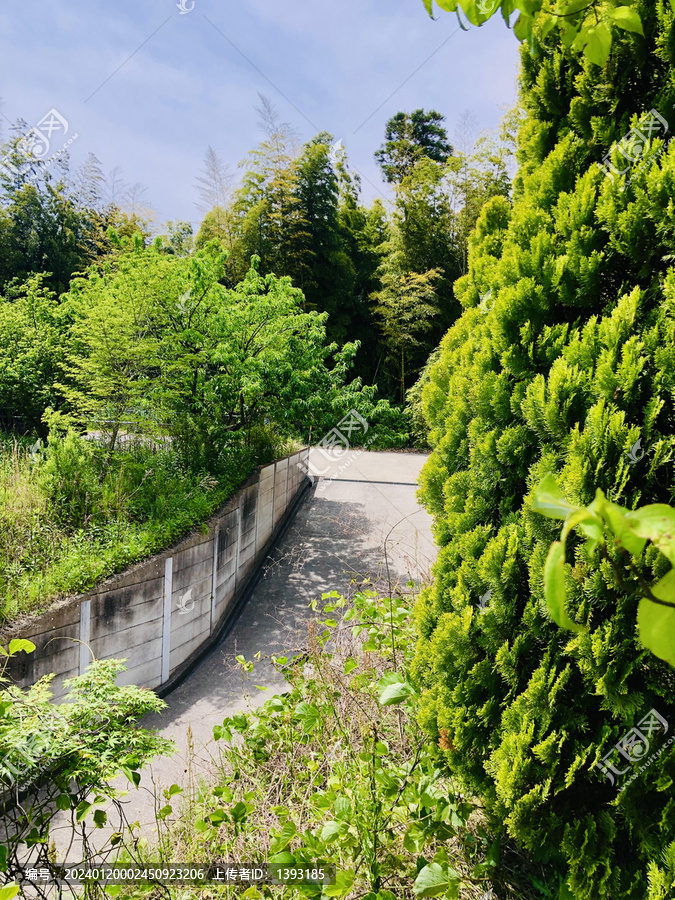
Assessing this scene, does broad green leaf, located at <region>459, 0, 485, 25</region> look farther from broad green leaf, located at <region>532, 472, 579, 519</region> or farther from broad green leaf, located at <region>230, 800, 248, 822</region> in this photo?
broad green leaf, located at <region>230, 800, 248, 822</region>

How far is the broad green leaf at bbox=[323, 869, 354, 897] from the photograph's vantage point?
4.21 ft

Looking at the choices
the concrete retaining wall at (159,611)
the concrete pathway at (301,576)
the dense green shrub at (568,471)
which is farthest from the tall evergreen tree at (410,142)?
the dense green shrub at (568,471)

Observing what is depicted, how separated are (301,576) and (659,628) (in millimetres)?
6974

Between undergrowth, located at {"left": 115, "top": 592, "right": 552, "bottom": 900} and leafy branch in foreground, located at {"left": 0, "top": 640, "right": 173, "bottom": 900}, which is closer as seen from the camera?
leafy branch in foreground, located at {"left": 0, "top": 640, "right": 173, "bottom": 900}

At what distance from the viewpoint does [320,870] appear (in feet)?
5.01

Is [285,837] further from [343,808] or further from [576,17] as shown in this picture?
[576,17]

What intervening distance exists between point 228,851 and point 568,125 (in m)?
2.84

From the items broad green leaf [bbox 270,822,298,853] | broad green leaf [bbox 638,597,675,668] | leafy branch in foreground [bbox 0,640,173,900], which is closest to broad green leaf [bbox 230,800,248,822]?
broad green leaf [bbox 270,822,298,853]

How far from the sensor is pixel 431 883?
1.36 meters

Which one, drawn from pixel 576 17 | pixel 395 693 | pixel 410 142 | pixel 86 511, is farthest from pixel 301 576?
pixel 410 142

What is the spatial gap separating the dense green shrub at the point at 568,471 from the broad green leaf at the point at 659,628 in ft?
2.91

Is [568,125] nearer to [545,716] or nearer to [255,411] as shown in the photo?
[545,716]

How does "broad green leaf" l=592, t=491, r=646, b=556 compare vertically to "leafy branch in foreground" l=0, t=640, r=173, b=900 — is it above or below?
above

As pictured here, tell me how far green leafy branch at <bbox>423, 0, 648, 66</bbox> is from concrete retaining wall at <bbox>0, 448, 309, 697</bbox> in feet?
11.2
